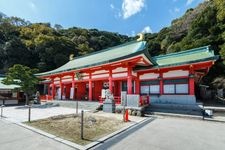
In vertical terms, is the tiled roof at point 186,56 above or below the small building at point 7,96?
above

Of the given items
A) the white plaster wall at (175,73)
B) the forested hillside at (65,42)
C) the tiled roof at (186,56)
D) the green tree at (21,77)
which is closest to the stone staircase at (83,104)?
the green tree at (21,77)

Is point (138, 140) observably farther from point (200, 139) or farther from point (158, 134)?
point (200, 139)

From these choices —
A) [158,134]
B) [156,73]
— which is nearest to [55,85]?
[156,73]

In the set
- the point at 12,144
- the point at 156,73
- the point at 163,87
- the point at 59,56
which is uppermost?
the point at 59,56

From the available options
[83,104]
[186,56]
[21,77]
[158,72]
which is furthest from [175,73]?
[21,77]

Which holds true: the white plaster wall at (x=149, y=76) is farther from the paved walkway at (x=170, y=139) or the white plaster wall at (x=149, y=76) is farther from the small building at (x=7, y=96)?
the small building at (x=7, y=96)

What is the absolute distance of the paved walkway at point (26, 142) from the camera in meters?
5.89

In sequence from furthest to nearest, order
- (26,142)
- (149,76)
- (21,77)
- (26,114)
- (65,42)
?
1. (65,42)
2. (21,77)
3. (149,76)
4. (26,114)
5. (26,142)

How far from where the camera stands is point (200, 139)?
6.87 meters

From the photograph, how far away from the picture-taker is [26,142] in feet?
21.1

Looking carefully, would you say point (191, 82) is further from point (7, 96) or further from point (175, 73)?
point (7, 96)

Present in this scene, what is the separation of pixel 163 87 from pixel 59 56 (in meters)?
34.4

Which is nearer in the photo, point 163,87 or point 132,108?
point 132,108

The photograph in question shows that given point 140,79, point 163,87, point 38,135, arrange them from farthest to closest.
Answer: point 140,79
point 163,87
point 38,135
